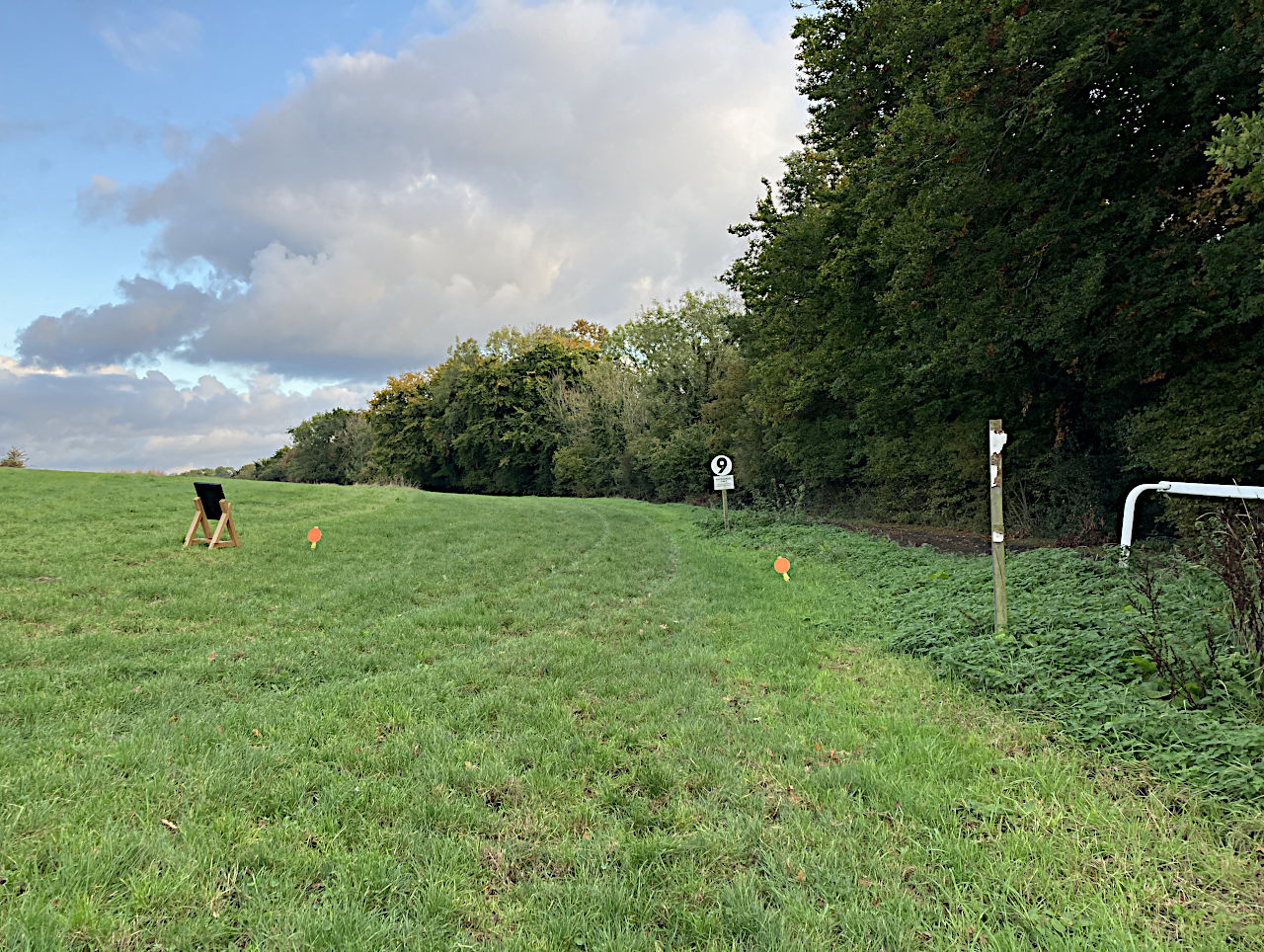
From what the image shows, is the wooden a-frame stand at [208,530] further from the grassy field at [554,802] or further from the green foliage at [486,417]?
the green foliage at [486,417]

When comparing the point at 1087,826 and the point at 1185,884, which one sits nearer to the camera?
the point at 1185,884

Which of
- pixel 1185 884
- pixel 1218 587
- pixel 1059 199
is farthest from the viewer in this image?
pixel 1059 199

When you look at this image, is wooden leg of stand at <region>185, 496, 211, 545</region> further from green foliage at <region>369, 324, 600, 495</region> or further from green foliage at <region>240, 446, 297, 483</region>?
green foliage at <region>240, 446, 297, 483</region>

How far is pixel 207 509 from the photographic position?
34.7ft

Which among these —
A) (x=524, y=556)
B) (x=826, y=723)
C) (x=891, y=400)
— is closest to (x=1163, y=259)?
(x=891, y=400)

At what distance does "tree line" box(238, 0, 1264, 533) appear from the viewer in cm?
873

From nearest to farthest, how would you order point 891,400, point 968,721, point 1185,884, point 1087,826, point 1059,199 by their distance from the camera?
point 1185,884 < point 1087,826 < point 968,721 < point 1059,199 < point 891,400

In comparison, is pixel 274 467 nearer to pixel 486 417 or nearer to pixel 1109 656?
pixel 486 417

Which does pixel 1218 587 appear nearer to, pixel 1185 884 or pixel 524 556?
pixel 1185 884

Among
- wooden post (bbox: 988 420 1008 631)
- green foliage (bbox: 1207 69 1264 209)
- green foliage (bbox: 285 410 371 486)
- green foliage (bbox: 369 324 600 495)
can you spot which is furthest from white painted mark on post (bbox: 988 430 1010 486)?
green foliage (bbox: 285 410 371 486)

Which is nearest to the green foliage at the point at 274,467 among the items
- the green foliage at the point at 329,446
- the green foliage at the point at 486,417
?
the green foliage at the point at 329,446

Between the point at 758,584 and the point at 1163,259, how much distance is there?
8.58 meters

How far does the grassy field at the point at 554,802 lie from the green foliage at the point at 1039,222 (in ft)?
25.6

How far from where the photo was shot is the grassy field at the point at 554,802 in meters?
2.21
